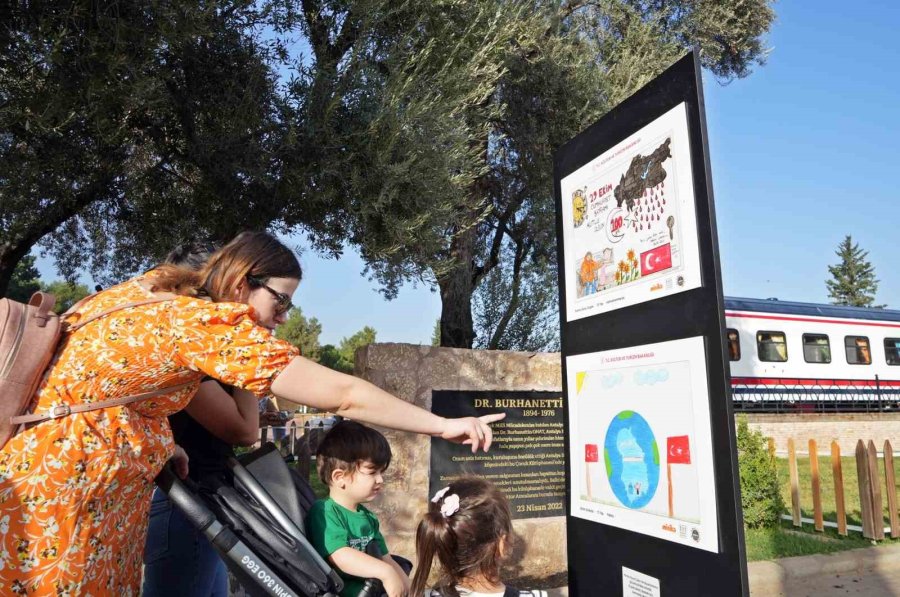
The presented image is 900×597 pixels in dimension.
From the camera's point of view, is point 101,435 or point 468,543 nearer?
point 101,435

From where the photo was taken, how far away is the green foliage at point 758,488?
766 centimetres

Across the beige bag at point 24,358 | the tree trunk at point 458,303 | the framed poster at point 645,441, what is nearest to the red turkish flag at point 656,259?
the framed poster at point 645,441

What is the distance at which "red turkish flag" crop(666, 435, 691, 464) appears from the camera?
2186 mm

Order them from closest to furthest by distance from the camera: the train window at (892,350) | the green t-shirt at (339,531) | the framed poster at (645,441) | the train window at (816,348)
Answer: the framed poster at (645,441) < the green t-shirt at (339,531) < the train window at (816,348) < the train window at (892,350)

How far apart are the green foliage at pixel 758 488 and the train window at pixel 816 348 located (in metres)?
13.9

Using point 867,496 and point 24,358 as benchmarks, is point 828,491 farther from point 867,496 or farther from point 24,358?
point 24,358

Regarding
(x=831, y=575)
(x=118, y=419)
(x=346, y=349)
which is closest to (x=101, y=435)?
(x=118, y=419)

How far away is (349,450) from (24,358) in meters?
1.29

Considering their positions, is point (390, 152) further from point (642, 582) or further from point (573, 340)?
point (642, 582)

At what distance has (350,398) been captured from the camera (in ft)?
5.83

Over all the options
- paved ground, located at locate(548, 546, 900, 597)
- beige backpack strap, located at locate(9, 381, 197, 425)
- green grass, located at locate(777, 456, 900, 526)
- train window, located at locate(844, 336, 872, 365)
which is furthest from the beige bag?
train window, located at locate(844, 336, 872, 365)

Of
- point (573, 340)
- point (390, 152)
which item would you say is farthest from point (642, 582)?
point (390, 152)

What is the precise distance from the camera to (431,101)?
6445 mm

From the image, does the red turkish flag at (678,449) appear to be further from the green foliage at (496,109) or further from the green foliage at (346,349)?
the green foliage at (346,349)
